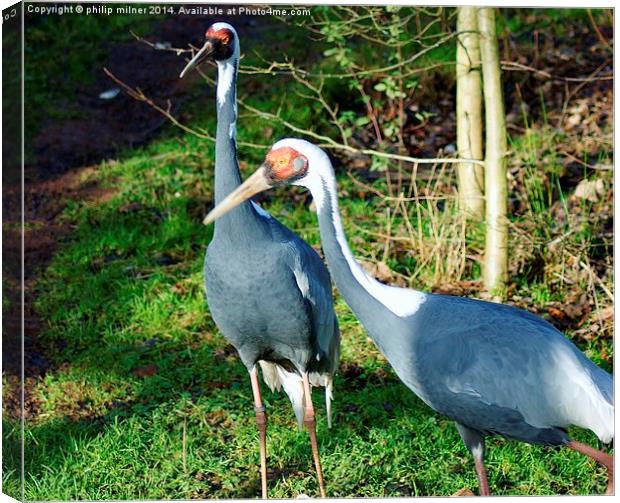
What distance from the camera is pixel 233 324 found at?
3.90 metres

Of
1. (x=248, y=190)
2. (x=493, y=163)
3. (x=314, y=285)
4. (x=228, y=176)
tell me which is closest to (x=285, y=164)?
(x=248, y=190)

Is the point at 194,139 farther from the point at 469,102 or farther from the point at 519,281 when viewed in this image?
the point at 519,281

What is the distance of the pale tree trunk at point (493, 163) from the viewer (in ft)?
16.1

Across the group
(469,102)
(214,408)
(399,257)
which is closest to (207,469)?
(214,408)

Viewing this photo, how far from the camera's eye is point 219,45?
3.93 meters

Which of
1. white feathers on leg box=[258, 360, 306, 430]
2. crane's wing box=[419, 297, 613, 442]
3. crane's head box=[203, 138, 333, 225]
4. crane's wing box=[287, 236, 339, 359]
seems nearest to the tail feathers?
white feathers on leg box=[258, 360, 306, 430]

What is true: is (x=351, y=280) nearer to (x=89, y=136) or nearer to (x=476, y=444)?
(x=476, y=444)

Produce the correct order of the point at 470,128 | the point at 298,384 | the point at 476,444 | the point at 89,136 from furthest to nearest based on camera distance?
the point at 89,136 < the point at 470,128 < the point at 298,384 < the point at 476,444

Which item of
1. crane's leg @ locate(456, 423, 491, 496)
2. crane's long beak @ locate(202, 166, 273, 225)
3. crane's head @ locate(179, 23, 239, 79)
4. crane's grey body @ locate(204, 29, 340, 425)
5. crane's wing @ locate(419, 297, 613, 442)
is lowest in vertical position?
crane's leg @ locate(456, 423, 491, 496)

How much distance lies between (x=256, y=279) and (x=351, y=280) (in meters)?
0.47

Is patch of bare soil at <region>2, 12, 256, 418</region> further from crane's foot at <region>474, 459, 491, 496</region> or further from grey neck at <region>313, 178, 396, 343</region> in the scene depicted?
crane's foot at <region>474, 459, 491, 496</region>

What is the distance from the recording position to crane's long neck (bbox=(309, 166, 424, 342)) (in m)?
3.43

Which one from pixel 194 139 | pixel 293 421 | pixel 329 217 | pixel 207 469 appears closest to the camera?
pixel 329 217

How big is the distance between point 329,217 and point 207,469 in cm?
131
